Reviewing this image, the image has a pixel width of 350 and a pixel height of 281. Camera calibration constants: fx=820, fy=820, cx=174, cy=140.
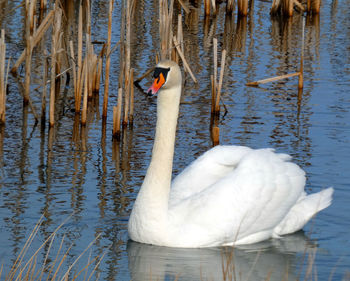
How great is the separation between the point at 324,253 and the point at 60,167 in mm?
3690

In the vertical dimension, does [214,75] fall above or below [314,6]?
below

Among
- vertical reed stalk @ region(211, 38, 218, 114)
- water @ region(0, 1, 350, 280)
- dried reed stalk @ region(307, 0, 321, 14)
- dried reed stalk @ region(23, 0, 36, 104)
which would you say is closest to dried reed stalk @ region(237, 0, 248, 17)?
water @ region(0, 1, 350, 280)

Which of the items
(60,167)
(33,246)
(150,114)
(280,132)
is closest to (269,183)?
(33,246)

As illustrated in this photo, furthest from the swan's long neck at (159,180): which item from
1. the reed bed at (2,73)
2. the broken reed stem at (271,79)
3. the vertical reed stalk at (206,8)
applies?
the vertical reed stalk at (206,8)

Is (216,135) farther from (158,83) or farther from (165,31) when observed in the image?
(158,83)

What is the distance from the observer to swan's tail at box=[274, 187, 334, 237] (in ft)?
26.0

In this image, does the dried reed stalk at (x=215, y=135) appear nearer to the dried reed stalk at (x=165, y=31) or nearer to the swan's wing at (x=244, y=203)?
the dried reed stalk at (x=165, y=31)

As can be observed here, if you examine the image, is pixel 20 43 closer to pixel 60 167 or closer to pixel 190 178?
pixel 60 167

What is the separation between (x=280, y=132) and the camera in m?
11.4

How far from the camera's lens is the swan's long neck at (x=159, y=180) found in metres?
7.11

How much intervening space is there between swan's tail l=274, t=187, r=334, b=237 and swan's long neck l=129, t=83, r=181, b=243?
1353mm

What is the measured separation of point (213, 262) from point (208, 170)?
1.09 m

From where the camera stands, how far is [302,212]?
26.2ft

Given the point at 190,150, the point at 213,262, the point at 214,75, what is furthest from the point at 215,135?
the point at 213,262
